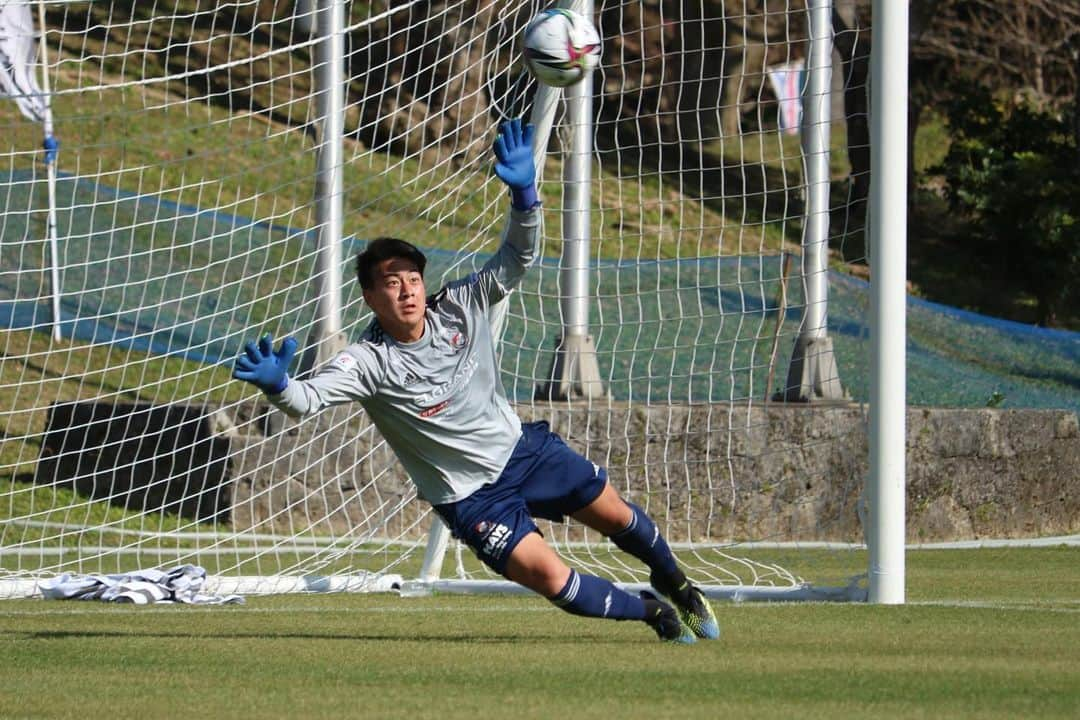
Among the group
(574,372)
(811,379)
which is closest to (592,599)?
(811,379)

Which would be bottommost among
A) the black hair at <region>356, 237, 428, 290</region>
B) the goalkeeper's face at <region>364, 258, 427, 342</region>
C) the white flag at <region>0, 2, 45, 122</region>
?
the goalkeeper's face at <region>364, 258, 427, 342</region>

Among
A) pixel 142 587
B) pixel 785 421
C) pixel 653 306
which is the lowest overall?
pixel 142 587

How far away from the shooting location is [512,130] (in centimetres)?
623

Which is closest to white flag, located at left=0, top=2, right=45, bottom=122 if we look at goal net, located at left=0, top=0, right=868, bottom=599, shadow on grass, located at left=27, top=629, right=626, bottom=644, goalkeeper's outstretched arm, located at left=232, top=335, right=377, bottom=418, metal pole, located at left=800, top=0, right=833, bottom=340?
goal net, located at left=0, top=0, right=868, bottom=599

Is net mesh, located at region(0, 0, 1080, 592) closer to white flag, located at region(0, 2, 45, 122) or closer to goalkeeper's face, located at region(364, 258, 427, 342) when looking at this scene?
white flag, located at region(0, 2, 45, 122)

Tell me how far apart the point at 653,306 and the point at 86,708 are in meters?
9.42

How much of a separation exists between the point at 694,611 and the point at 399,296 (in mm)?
1623

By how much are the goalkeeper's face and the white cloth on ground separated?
8.56 ft

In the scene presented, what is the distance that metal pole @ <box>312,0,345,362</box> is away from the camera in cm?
900

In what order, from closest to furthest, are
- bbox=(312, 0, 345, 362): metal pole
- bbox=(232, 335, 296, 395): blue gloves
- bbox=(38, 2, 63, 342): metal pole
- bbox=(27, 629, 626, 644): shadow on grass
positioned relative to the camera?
bbox=(232, 335, 296, 395): blue gloves → bbox=(27, 629, 626, 644): shadow on grass → bbox=(38, 2, 63, 342): metal pole → bbox=(312, 0, 345, 362): metal pole

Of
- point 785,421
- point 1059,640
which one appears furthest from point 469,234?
point 1059,640

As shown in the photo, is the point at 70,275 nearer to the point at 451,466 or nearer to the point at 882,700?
the point at 451,466

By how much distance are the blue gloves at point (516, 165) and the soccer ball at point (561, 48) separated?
72 cm

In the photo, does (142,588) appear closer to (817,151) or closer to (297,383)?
(297,383)
